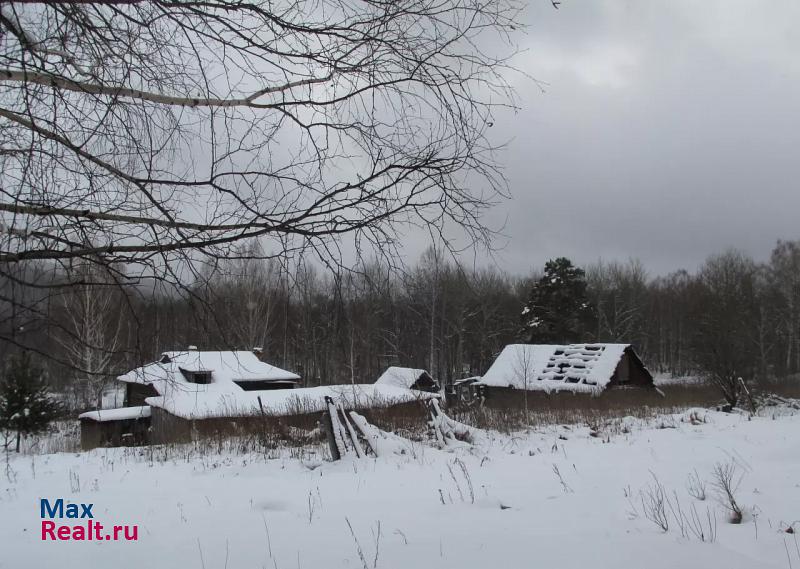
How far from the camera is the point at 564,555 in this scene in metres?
3.69

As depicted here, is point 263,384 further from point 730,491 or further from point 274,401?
point 730,491

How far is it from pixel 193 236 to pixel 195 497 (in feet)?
13.7

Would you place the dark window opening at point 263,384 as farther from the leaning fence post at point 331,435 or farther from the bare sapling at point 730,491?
the bare sapling at point 730,491

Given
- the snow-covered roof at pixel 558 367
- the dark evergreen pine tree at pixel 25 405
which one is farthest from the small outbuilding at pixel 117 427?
the snow-covered roof at pixel 558 367

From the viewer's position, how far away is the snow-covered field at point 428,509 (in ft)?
12.3

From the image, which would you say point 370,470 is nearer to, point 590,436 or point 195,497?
point 195,497

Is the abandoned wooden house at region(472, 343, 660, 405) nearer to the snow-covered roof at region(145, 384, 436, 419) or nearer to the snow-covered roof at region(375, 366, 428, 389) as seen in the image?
the snow-covered roof at region(375, 366, 428, 389)

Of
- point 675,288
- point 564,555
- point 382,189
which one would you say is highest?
point 675,288

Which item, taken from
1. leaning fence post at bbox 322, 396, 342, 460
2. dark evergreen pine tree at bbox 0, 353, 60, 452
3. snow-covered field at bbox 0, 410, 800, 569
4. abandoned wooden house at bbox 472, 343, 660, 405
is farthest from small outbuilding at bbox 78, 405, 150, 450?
leaning fence post at bbox 322, 396, 342, 460

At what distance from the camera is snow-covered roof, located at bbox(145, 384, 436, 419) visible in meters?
19.7

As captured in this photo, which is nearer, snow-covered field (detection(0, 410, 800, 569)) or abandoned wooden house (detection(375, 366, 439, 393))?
snow-covered field (detection(0, 410, 800, 569))

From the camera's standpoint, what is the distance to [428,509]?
197 inches

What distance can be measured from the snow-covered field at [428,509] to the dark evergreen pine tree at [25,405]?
16.3 m

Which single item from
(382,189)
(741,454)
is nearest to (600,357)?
(741,454)
